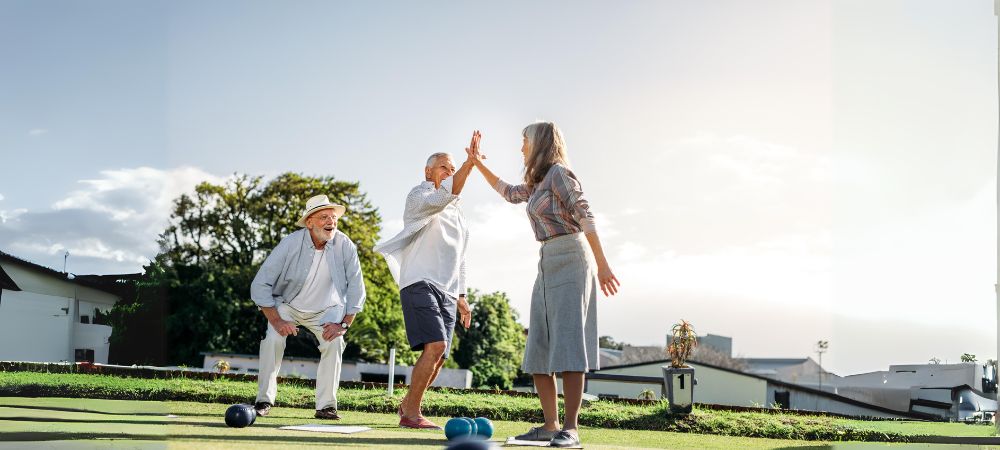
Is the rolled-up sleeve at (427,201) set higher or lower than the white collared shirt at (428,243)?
higher

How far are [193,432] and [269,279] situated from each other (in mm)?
2080

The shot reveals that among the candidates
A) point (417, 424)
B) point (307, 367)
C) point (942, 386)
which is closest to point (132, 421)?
point (417, 424)

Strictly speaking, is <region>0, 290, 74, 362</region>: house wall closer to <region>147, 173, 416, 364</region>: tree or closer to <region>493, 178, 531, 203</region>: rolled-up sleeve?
<region>493, 178, 531, 203</region>: rolled-up sleeve

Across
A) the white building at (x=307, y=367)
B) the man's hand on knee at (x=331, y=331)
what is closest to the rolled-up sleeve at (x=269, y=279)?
the man's hand on knee at (x=331, y=331)

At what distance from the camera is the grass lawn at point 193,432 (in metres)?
3.82

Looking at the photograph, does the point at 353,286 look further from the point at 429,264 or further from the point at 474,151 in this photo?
the point at 474,151

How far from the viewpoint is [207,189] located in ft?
113

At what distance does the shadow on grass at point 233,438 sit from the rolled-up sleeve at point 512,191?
62.2 inches

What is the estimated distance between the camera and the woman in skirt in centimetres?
476

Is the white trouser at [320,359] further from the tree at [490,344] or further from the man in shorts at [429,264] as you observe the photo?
the tree at [490,344]

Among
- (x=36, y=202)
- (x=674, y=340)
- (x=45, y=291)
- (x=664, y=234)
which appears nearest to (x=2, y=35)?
(x=36, y=202)

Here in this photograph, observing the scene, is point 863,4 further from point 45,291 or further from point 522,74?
point 45,291

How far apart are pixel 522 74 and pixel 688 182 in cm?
3380

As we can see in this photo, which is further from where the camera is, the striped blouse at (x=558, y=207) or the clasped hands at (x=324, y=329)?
the clasped hands at (x=324, y=329)
